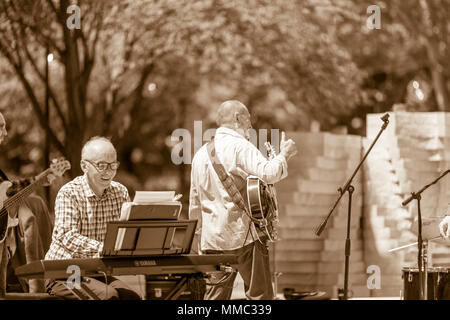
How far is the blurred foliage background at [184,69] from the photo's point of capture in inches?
489

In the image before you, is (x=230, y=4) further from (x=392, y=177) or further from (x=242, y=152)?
(x=242, y=152)

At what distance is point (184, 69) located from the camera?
46.6 feet

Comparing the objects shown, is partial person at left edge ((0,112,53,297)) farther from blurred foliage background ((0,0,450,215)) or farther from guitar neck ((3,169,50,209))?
blurred foliage background ((0,0,450,215))

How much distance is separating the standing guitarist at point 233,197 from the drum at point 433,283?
4.96ft

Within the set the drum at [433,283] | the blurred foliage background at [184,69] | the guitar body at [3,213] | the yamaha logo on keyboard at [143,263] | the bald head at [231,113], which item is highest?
the blurred foliage background at [184,69]

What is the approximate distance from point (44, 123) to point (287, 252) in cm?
354

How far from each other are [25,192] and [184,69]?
7404 millimetres

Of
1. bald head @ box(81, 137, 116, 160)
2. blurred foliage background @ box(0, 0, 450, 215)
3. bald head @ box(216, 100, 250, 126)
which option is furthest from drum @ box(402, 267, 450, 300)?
blurred foliage background @ box(0, 0, 450, 215)

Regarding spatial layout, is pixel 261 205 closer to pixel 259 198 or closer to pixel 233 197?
pixel 259 198

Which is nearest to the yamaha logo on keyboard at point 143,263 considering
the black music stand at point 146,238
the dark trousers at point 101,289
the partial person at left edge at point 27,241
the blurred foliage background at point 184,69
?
the black music stand at point 146,238

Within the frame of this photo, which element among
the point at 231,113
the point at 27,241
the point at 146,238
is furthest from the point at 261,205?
the point at 27,241

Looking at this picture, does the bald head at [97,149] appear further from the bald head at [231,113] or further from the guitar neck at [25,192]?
the bald head at [231,113]
